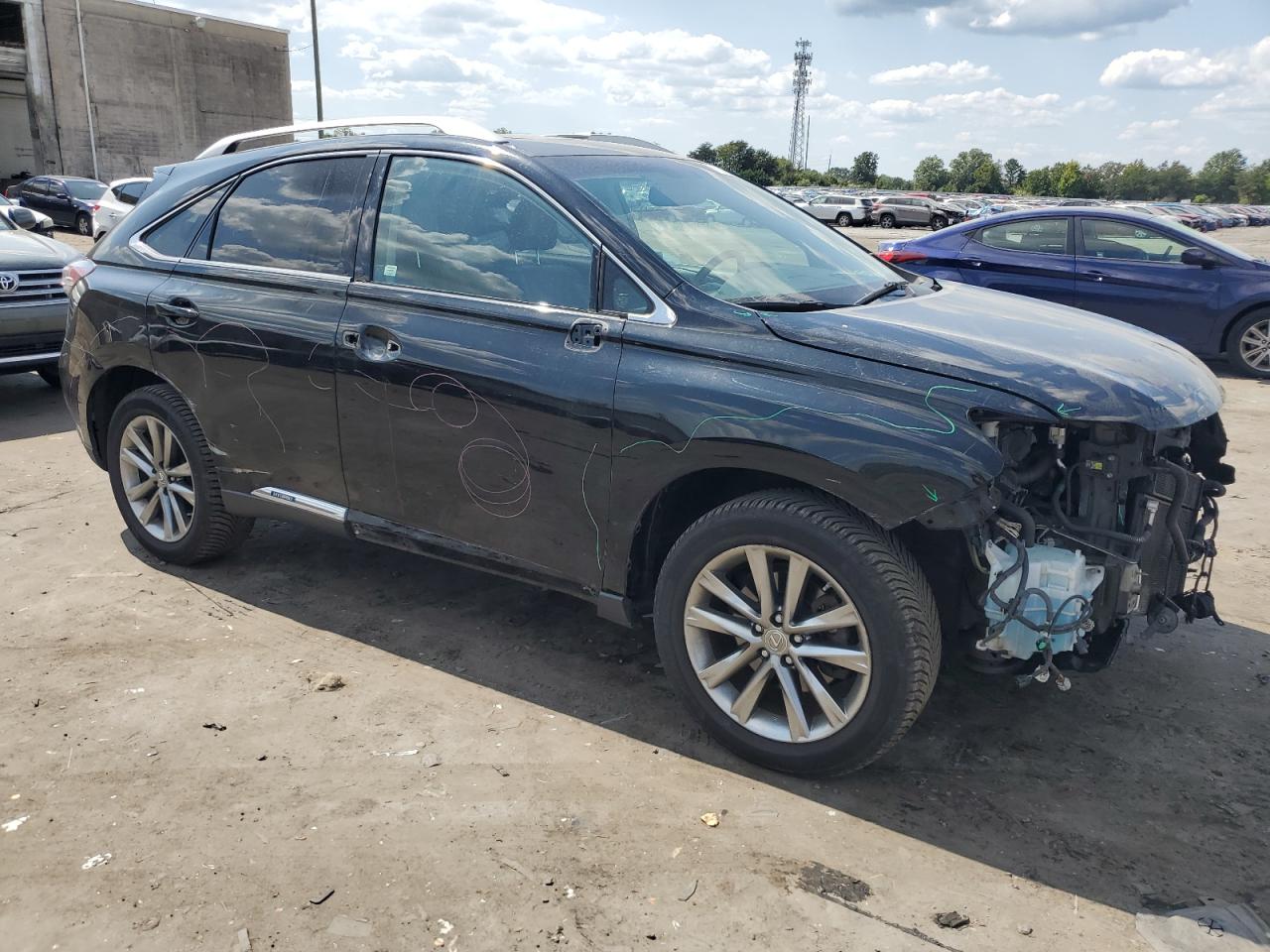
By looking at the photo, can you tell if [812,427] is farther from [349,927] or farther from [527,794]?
[349,927]

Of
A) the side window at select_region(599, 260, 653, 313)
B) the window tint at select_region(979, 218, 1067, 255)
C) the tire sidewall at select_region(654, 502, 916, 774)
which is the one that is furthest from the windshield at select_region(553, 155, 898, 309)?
the window tint at select_region(979, 218, 1067, 255)

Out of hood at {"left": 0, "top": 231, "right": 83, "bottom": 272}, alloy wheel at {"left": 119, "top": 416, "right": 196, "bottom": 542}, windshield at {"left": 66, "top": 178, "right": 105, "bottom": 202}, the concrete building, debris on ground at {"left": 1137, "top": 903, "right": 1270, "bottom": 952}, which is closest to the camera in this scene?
debris on ground at {"left": 1137, "top": 903, "right": 1270, "bottom": 952}

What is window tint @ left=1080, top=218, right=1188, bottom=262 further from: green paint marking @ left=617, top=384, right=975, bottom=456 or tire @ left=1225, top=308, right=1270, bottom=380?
green paint marking @ left=617, top=384, right=975, bottom=456

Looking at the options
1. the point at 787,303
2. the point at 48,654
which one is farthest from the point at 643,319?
the point at 48,654

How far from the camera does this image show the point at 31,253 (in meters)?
8.04

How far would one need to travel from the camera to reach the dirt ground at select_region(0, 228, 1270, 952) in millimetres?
2598

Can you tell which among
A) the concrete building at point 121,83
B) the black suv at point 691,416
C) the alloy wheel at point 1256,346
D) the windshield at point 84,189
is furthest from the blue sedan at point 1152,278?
the concrete building at point 121,83

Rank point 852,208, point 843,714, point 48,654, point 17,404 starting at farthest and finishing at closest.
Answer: point 852,208
point 17,404
point 48,654
point 843,714

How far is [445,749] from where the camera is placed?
334 cm

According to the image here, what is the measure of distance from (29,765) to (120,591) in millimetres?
1440

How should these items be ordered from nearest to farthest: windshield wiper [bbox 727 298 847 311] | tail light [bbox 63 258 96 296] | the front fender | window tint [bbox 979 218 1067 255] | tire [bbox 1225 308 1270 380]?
the front fender
windshield wiper [bbox 727 298 847 311]
tail light [bbox 63 258 96 296]
tire [bbox 1225 308 1270 380]
window tint [bbox 979 218 1067 255]

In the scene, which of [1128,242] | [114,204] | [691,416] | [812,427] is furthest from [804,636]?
[114,204]

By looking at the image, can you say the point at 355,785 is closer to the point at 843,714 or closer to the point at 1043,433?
the point at 843,714

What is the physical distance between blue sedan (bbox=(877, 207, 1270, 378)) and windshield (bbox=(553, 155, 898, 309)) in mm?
6462
